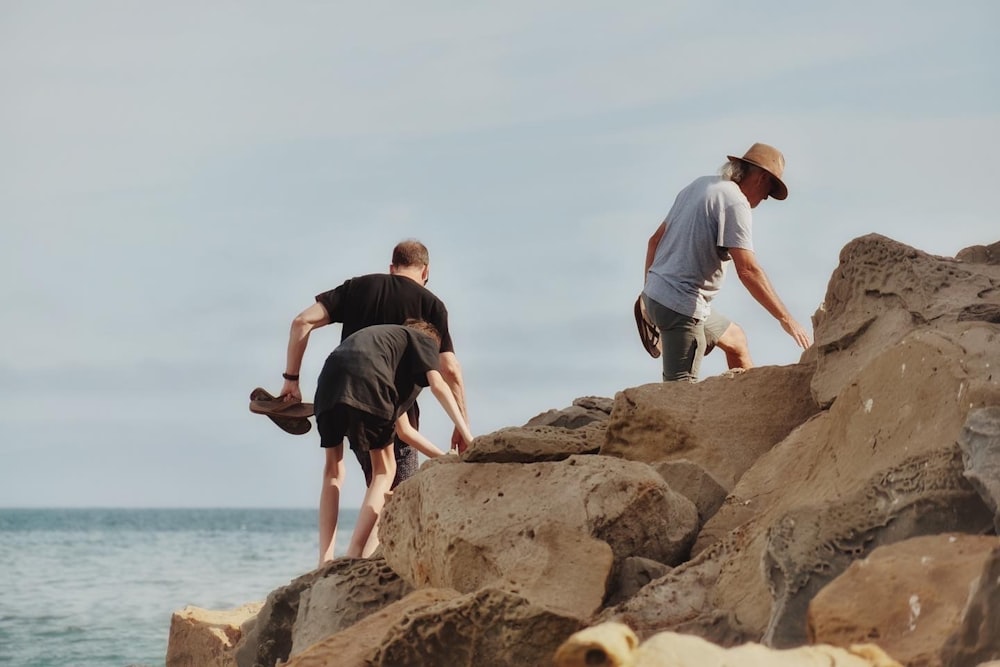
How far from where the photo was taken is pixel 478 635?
397cm

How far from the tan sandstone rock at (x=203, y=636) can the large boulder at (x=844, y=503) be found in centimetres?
316

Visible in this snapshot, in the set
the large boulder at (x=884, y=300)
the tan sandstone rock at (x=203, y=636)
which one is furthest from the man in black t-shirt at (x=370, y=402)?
the large boulder at (x=884, y=300)

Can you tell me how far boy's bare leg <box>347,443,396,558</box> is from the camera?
6.28 metres

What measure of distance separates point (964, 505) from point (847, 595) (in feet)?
2.09

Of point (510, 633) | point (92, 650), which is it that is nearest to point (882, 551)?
point (510, 633)

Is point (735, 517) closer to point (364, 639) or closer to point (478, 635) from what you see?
point (478, 635)

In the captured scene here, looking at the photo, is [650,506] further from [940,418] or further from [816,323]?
[816,323]

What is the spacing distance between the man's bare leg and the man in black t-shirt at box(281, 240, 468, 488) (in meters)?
1.32

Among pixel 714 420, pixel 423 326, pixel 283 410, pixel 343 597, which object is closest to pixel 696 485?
pixel 714 420

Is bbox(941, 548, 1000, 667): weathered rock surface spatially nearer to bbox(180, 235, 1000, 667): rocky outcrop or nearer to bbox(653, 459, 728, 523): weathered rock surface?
bbox(180, 235, 1000, 667): rocky outcrop

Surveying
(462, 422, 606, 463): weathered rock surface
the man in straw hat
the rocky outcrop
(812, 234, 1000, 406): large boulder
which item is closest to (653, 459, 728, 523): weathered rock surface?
the rocky outcrop

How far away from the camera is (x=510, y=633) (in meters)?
3.95

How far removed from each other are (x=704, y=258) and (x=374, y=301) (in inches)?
63.6

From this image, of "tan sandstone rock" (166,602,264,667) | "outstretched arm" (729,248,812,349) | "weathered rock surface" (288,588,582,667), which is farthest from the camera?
"tan sandstone rock" (166,602,264,667)
